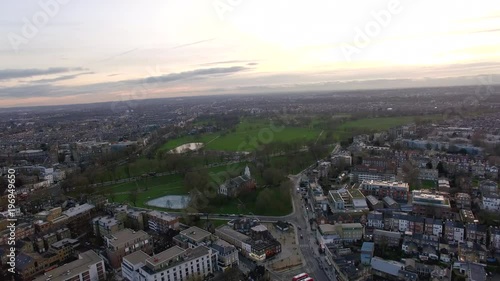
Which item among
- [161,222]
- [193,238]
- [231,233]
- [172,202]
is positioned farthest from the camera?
[172,202]

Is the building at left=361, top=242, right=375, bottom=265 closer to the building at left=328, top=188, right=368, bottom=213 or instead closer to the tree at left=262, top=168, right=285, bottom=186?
the building at left=328, top=188, right=368, bottom=213

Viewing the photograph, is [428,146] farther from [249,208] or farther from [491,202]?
[249,208]

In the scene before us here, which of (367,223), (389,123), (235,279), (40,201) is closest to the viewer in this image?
(235,279)

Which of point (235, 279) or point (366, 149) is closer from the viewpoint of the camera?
point (235, 279)

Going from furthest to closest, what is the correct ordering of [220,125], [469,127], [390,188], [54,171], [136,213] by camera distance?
[220,125] < [469,127] < [54,171] < [390,188] < [136,213]

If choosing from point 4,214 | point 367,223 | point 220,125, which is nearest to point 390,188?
point 367,223

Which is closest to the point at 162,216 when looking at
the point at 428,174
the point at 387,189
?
the point at 387,189

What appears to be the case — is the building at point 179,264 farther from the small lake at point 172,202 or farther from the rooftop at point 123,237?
the small lake at point 172,202

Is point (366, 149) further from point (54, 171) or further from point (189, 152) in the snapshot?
point (54, 171)
